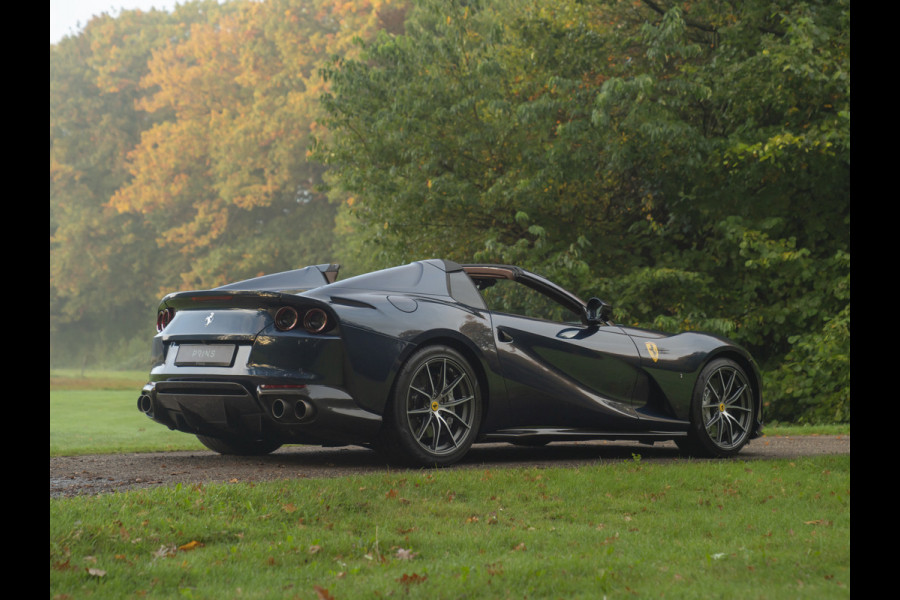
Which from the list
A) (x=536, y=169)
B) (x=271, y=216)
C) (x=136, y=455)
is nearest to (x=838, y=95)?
(x=536, y=169)

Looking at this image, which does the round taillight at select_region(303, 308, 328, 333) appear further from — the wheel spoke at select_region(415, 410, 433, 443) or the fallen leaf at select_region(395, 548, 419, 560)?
the fallen leaf at select_region(395, 548, 419, 560)

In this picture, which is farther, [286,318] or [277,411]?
[286,318]

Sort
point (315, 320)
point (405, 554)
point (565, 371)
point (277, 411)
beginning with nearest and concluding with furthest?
point (405, 554) → point (277, 411) → point (315, 320) → point (565, 371)

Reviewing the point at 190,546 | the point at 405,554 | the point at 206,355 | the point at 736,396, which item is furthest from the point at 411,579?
the point at 736,396

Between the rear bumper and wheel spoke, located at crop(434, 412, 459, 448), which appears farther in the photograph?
wheel spoke, located at crop(434, 412, 459, 448)

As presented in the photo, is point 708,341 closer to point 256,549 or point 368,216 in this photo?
point 256,549

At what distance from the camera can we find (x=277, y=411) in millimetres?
6184

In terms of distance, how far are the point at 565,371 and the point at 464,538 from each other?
2.69 meters

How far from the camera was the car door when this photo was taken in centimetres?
710

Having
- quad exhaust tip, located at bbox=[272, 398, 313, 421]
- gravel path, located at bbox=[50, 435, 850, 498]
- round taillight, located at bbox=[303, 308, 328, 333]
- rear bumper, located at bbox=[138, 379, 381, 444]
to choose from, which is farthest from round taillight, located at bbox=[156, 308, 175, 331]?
quad exhaust tip, located at bbox=[272, 398, 313, 421]

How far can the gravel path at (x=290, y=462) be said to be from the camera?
6.35 m

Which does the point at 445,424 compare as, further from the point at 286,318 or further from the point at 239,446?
the point at 239,446

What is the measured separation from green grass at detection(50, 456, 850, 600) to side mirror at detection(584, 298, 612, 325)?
1438mm
